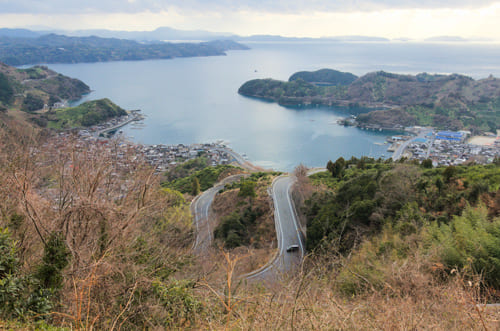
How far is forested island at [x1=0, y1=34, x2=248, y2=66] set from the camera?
91812 mm

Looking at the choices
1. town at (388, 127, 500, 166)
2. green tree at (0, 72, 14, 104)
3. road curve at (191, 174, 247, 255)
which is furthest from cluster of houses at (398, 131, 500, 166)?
green tree at (0, 72, 14, 104)

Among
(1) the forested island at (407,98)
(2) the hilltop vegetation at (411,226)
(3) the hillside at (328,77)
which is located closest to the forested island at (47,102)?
(1) the forested island at (407,98)

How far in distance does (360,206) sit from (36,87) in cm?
6113

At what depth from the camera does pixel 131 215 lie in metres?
4.93

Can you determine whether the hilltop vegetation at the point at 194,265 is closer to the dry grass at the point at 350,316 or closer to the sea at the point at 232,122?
the dry grass at the point at 350,316

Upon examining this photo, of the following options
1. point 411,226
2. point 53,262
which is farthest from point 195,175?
point 53,262

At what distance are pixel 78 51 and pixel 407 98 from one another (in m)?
108

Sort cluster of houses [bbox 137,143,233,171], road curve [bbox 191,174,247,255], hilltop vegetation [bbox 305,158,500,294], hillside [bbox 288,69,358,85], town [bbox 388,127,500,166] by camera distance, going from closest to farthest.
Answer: hilltop vegetation [bbox 305,158,500,294], road curve [bbox 191,174,247,255], cluster of houses [bbox 137,143,233,171], town [bbox 388,127,500,166], hillside [bbox 288,69,358,85]

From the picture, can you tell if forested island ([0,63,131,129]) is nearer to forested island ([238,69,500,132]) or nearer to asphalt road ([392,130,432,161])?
forested island ([238,69,500,132])

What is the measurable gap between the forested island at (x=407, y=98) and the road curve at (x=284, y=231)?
3533 centimetres

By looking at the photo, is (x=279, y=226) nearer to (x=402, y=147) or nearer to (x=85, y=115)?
(x=402, y=147)

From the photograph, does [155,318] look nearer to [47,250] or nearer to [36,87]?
[47,250]

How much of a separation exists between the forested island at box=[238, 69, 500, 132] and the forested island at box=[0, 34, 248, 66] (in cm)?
7099

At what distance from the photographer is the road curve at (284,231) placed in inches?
312
